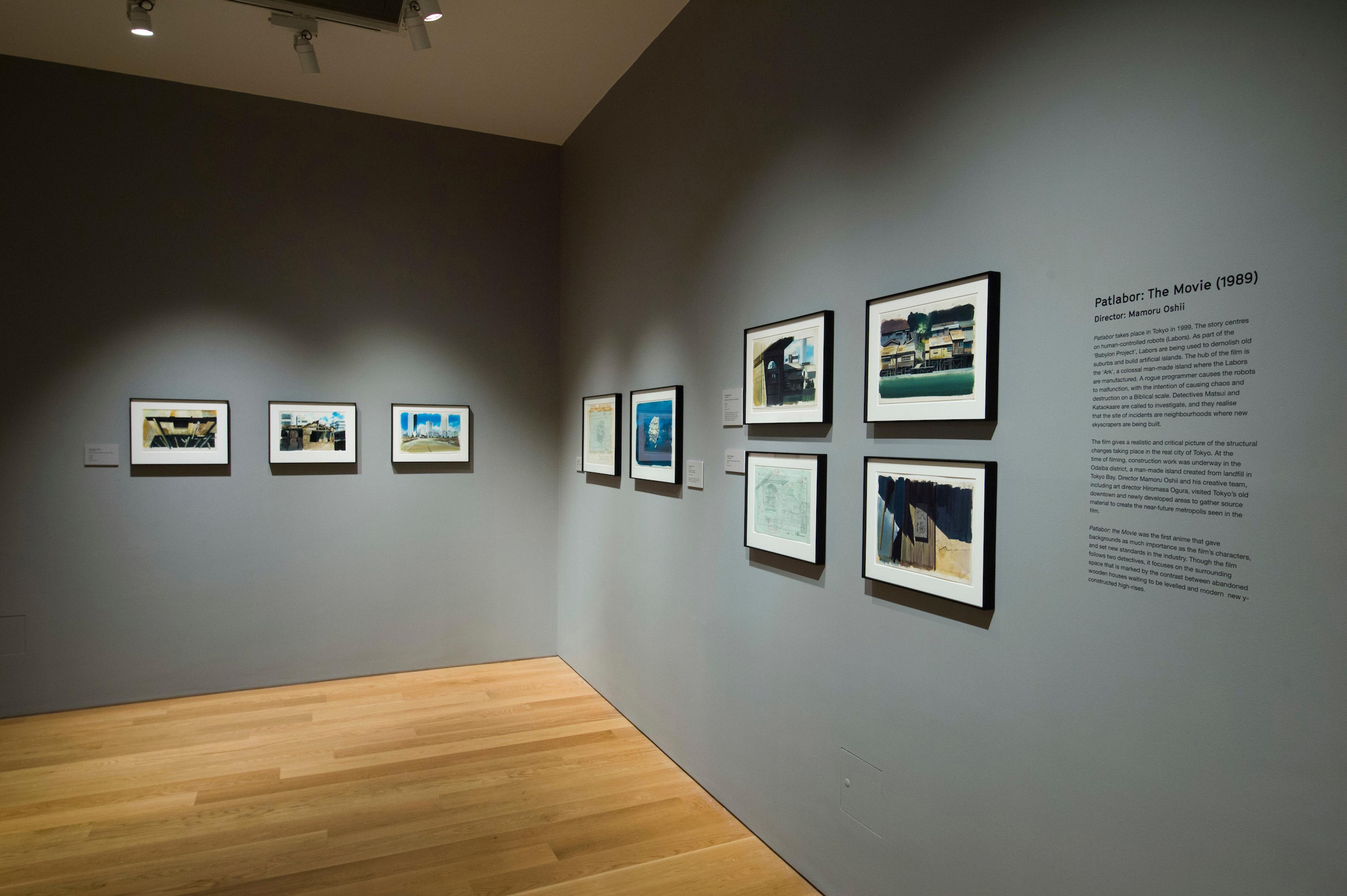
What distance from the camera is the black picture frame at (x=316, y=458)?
4719mm

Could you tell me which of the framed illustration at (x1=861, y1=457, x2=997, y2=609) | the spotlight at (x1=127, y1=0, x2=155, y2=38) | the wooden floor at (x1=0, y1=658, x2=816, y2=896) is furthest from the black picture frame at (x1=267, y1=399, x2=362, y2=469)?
the framed illustration at (x1=861, y1=457, x2=997, y2=609)

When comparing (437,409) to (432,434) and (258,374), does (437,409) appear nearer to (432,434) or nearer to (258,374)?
(432,434)

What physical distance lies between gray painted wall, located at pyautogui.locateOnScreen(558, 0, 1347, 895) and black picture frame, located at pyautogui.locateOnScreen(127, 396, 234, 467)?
9.47ft

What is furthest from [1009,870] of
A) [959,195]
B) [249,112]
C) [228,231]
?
[249,112]

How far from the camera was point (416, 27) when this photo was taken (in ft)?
11.4

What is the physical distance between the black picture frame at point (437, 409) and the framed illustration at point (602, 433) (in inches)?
30.4

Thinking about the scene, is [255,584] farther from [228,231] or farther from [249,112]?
[249,112]

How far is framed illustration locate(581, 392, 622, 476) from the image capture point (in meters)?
4.42

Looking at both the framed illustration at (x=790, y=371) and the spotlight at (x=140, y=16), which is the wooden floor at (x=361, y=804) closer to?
the framed illustration at (x=790, y=371)

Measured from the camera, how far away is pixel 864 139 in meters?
2.48

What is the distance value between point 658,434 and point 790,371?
48.2 inches

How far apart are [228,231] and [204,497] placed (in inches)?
62.7

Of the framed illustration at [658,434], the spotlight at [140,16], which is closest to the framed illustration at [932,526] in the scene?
the framed illustration at [658,434]

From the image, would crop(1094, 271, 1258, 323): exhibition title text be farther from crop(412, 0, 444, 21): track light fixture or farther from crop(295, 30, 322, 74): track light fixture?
crop(295, 30, 322, 74): track light fixture
